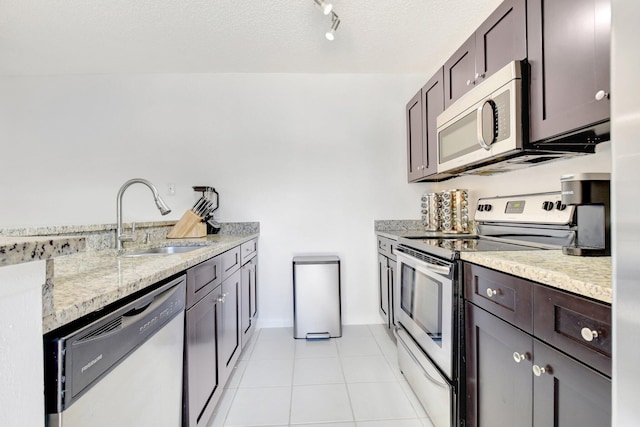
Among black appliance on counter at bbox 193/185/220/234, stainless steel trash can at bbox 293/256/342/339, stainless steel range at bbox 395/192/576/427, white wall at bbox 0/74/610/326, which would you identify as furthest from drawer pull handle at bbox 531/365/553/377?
black appliance on counter at bbox 193/185/220/234

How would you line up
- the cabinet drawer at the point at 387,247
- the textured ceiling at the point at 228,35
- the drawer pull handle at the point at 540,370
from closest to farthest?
1. the drawer pull handle at the point at 540,370
2. the textured ceiling at the point at 228,35
3. the cabinet drawer at the point at 387,247

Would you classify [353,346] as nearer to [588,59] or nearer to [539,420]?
[539,420]

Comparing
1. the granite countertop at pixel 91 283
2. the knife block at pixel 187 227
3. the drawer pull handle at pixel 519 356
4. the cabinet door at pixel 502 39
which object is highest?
the cabinet door at pixel 502 39

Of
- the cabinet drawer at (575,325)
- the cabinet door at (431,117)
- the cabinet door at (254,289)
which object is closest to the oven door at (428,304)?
the cabinet drawer at (575,325)

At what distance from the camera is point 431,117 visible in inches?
84.5

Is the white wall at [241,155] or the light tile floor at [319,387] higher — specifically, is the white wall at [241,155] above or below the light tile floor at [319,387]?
above

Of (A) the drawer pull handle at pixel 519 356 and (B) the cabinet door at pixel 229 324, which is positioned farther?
(B) the cabinet door at pixel 229 324

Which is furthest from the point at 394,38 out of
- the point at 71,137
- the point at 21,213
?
the point at 21,213

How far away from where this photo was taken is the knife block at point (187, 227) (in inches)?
85.5

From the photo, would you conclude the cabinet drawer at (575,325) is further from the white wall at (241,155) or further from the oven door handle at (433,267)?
the white wall at (241,155)

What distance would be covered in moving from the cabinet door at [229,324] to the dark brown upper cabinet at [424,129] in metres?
1.63

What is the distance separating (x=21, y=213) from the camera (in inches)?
104

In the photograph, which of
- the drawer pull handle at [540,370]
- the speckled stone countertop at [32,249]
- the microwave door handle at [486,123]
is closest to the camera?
the speckled stone countertop at [32,249]

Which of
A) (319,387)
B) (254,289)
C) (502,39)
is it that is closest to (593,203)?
(502,39)
